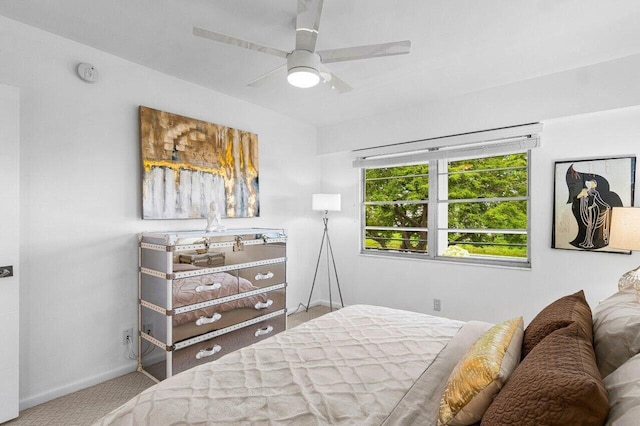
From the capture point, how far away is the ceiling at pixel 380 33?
2.16m

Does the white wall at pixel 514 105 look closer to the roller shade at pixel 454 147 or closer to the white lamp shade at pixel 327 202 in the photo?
the roller shade at pixel 454 147

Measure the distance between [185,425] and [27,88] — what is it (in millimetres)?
2607

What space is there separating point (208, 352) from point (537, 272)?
3.14 metres

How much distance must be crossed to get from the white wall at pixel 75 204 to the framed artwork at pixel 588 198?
11.9 ft

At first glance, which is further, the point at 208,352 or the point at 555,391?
the point at 208,352

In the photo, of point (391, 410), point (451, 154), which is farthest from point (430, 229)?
point (391, 410)

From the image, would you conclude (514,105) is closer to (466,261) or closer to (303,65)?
(466,261)

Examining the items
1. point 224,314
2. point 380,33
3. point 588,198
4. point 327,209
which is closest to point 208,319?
point 224,314

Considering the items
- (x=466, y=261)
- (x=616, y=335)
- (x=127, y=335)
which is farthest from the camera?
(x=466, y=261)

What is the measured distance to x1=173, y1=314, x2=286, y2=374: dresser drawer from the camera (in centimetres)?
266

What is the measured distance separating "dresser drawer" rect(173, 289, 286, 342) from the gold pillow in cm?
213

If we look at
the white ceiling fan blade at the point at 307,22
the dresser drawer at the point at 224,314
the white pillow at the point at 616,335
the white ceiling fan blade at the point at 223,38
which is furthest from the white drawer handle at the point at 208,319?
the white pillow at the point at 616,335

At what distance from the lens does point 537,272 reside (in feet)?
10.7

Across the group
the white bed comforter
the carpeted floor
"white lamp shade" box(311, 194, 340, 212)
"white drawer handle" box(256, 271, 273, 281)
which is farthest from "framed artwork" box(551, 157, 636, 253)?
the carpeted floor
